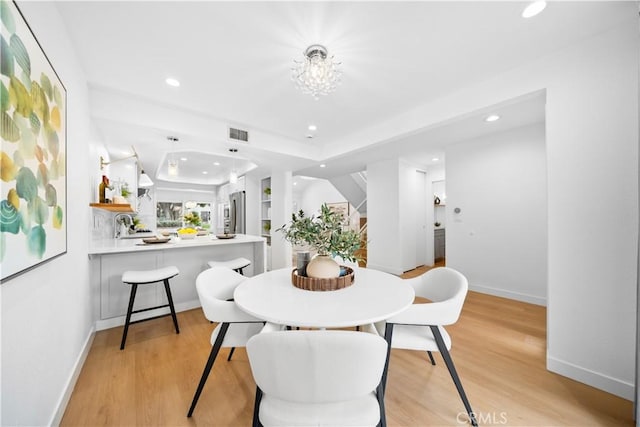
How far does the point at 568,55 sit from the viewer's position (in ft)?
5.66

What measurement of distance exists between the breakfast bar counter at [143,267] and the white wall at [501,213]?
325 cm

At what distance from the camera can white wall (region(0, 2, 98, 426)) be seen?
0.92m

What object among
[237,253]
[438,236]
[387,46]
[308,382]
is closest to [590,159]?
[387,46]

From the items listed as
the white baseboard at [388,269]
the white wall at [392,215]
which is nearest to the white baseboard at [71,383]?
the white wall at [392,215]

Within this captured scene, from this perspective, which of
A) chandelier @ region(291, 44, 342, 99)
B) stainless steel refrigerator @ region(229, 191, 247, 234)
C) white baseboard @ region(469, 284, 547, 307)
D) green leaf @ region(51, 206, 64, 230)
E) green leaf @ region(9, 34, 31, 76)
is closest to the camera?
green leaf @ region(9, 34, 31, 76)

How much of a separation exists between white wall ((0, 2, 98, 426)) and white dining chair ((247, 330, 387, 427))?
958 mm

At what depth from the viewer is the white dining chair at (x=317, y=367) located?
77 centimetres

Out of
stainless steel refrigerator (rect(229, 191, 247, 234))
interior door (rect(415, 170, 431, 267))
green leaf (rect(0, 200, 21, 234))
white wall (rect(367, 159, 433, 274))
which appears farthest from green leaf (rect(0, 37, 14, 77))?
stainless steel refrigerator (rect(229, 191, 247, 234))

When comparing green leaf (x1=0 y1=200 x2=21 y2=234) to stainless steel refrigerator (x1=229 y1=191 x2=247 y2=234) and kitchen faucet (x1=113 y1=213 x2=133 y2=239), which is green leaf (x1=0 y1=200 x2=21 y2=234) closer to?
kitchen faucet (x1=113 y1=213 x2=133 y2=239)

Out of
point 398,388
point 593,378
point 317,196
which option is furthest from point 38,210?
point 317,196

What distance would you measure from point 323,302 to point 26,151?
4.65 ft

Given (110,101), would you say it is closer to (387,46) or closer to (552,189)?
(387,46)

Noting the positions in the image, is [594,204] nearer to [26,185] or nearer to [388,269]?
[26,185]

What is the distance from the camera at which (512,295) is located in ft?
10.8
